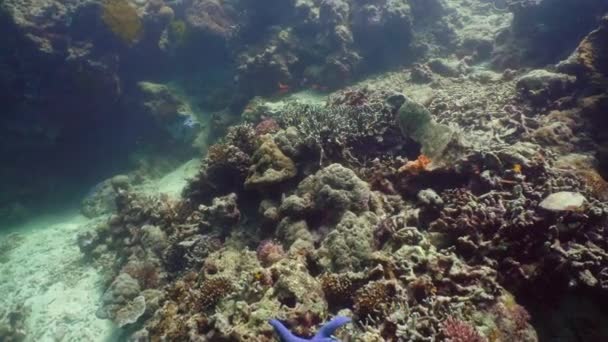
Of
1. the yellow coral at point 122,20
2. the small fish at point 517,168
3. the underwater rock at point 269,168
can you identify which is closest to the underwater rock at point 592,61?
the small fish at point 517,168

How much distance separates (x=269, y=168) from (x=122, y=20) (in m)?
10.4

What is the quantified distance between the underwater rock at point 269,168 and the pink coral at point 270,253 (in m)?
1.06

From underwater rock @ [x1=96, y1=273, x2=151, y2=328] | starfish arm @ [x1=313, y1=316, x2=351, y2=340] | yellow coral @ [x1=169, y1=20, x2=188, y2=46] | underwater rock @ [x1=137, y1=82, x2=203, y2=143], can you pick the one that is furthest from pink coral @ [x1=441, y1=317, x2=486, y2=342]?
yellow coral @ [x1=169, y1=20, x2=188, y2=46]

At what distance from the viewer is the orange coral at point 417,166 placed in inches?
240

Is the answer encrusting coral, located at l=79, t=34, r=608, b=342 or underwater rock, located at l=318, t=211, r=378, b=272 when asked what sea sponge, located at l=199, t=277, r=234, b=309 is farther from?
underwater rock, located at l=318, t=211, r=378, b=272

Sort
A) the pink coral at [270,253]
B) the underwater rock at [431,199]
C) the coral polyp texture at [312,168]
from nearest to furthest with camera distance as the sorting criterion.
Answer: the coral polyp texture at [312,168], the pink coral at [270,253], the underwater rock at [431,199]

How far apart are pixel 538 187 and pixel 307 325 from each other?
3686mm

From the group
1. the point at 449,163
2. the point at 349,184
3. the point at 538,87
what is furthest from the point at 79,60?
the point at 538,87

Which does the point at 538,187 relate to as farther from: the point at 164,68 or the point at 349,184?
the point at 164,68

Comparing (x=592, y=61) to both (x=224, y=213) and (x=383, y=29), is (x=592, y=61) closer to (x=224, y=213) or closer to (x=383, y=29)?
(x=383, y=29)

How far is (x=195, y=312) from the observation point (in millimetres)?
4551

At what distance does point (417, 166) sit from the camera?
6133mm

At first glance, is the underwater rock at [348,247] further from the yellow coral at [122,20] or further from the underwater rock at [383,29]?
the yellow coral at [122,20]

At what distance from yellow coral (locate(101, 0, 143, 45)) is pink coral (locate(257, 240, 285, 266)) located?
11.4 m
